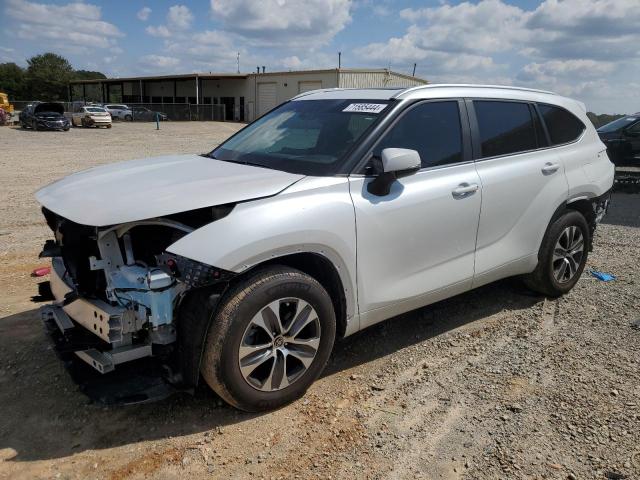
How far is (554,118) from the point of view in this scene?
4.87m

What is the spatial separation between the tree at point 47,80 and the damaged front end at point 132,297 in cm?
8941

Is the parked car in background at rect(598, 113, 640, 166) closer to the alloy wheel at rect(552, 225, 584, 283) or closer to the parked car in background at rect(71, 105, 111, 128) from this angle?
the alloy wheel at rect(552, 225, 584, 283)

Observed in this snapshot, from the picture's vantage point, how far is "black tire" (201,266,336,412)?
2.84 meters

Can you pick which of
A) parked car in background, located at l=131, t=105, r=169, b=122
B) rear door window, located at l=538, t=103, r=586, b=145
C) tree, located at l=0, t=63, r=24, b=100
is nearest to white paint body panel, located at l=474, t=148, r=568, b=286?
rear door window, located at l=538, t=103, r=586, b=145

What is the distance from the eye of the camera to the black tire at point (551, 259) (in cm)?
470

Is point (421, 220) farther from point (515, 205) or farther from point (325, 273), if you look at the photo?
point (515, 205)

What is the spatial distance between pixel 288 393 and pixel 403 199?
4.71 ft

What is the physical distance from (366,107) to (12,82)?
101013 mm

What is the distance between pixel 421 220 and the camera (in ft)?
11.8

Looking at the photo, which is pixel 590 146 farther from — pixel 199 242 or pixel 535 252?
pixel 199 242

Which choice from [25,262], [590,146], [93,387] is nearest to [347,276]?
[93,387]

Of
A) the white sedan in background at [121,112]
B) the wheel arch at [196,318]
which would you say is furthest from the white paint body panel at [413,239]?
the white sedan in background at [121,112]

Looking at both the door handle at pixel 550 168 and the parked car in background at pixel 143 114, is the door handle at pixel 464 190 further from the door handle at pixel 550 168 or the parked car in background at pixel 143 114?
the parked car in background at pixel 143 114

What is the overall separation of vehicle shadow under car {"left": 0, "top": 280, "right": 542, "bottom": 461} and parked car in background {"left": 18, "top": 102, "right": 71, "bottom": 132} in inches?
1219
